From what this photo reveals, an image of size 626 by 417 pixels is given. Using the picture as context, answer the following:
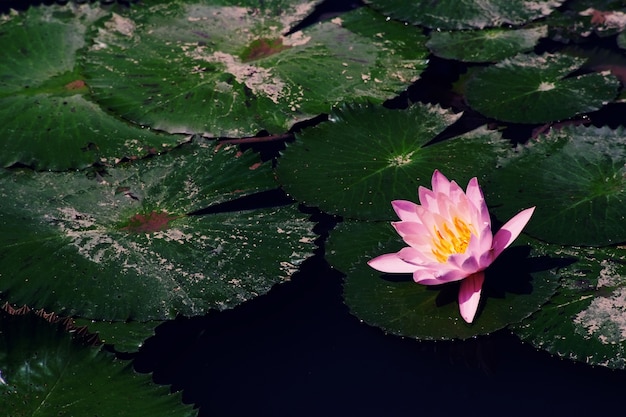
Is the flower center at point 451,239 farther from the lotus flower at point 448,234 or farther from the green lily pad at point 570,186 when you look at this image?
the green lily pad at point 570,186

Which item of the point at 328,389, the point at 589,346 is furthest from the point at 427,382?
the point at 589,346

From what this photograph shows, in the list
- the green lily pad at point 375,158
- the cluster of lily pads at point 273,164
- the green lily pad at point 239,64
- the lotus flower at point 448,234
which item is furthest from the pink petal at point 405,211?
the green lily pad at point 239,64

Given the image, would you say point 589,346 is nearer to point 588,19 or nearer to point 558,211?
point 558,211

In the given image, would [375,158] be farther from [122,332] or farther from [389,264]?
[122,332]

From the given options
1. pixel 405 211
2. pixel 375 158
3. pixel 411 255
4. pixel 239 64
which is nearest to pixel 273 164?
pixel 375 158

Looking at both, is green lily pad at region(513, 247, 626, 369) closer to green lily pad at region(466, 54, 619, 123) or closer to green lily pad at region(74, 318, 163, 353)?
green lily pad at region(466, 54, 619, 123)

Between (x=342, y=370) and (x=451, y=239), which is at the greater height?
(x=451, y=239)

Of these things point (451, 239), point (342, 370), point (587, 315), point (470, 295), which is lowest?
point (342, 370)
